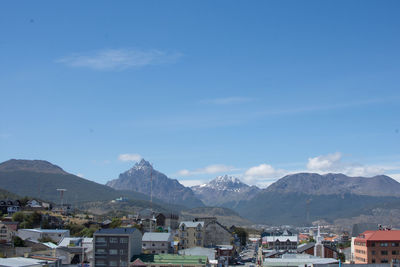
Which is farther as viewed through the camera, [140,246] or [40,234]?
[40,234]

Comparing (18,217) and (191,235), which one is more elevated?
(18,217)

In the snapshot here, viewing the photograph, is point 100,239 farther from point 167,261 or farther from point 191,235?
point 191,235

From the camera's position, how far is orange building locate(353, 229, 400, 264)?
92688 mm

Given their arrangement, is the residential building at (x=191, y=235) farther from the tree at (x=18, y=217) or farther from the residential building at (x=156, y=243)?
the tree at (x=18, y=217)

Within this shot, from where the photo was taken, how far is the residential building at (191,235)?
118875mm

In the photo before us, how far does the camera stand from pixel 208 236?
131m

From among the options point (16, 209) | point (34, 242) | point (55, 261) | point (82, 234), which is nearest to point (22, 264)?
point (55, 261)

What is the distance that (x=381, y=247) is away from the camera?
9388cm

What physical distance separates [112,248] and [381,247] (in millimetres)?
48686

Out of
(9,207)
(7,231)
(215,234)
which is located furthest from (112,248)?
(9,207)

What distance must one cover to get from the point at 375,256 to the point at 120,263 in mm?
46512

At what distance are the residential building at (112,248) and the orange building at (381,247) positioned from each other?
43661 millimetres

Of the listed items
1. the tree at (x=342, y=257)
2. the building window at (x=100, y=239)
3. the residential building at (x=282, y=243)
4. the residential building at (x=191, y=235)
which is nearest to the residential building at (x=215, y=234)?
the residential building at (x=191, y=235)

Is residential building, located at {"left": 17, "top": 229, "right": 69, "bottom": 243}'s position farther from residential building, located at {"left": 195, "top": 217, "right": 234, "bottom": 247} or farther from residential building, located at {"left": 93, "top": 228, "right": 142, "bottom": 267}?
residential building, located at {"left": 195, "top": 217, "right": 234, "bottom": 247}
